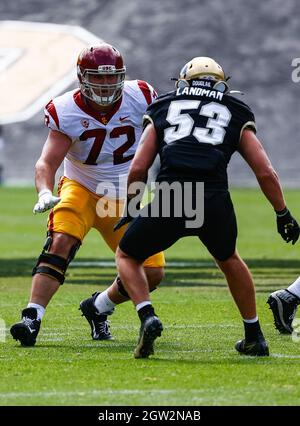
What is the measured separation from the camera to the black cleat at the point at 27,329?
661cm

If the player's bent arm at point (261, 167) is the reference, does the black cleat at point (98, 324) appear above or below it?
below

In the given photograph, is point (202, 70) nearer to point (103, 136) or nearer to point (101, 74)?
point (101, 74)

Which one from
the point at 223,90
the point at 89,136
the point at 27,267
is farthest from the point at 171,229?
the point at 27,267

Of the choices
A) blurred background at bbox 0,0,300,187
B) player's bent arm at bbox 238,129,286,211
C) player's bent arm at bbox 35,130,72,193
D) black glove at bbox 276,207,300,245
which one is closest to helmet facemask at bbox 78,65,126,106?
player's bent arm at bbox 35,130,72,193

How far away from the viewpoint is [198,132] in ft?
20.1

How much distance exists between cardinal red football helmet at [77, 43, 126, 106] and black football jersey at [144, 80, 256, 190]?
0.82 m

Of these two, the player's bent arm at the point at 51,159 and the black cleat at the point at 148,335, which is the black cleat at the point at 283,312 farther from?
the player's bent arm at the point at 51,159

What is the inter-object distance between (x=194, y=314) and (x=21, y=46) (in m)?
24.1

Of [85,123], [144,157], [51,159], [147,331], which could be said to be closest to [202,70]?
[144,157]

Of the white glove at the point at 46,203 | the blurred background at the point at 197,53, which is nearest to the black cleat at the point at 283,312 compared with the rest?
the white glove at the point at 46,203

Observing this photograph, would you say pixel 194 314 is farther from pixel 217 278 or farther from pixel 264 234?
pixel 264 234

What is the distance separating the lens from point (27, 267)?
12.0m

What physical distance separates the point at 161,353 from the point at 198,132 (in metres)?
1.20
